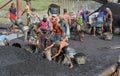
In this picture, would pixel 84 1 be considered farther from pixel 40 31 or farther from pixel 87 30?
pixel 40 31

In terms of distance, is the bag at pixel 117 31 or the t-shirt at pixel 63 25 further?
the bag at pixel 117 31

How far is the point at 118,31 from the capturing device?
75.7 ft

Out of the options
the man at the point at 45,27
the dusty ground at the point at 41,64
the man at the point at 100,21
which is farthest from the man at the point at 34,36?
the man at the point at 100,21

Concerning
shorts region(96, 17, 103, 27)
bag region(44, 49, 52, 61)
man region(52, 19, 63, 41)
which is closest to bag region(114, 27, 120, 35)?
shorts region(96, 17, 103, 27)

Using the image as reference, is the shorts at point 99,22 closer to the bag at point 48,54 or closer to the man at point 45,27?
the man at point 45,27

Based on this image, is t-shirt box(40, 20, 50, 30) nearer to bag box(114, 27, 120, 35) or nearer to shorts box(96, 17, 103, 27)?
shorts box(96, 17, 103, 27)

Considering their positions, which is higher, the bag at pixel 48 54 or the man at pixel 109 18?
the man at pixel 109 18

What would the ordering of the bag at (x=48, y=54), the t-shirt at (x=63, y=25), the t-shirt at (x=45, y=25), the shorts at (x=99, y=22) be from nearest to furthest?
the bag at (x=48, y=54) < the t-shirt at (x=45, y=25) < the t-shirt at (x=63, y=25) < the shorts at (x=99, y=22)

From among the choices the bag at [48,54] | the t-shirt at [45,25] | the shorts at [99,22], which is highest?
the t-shirt at [45,25]

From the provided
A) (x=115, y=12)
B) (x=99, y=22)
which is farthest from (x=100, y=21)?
(x=115, y=12)

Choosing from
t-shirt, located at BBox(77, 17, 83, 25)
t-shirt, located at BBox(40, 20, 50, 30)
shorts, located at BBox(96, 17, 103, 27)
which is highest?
t-shirt, located at BBox(40, 20, 50, 30)

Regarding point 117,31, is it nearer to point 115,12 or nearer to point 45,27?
point 115,12

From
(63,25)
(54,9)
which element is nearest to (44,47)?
(63,25)

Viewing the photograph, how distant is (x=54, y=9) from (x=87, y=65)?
516 centimetres
